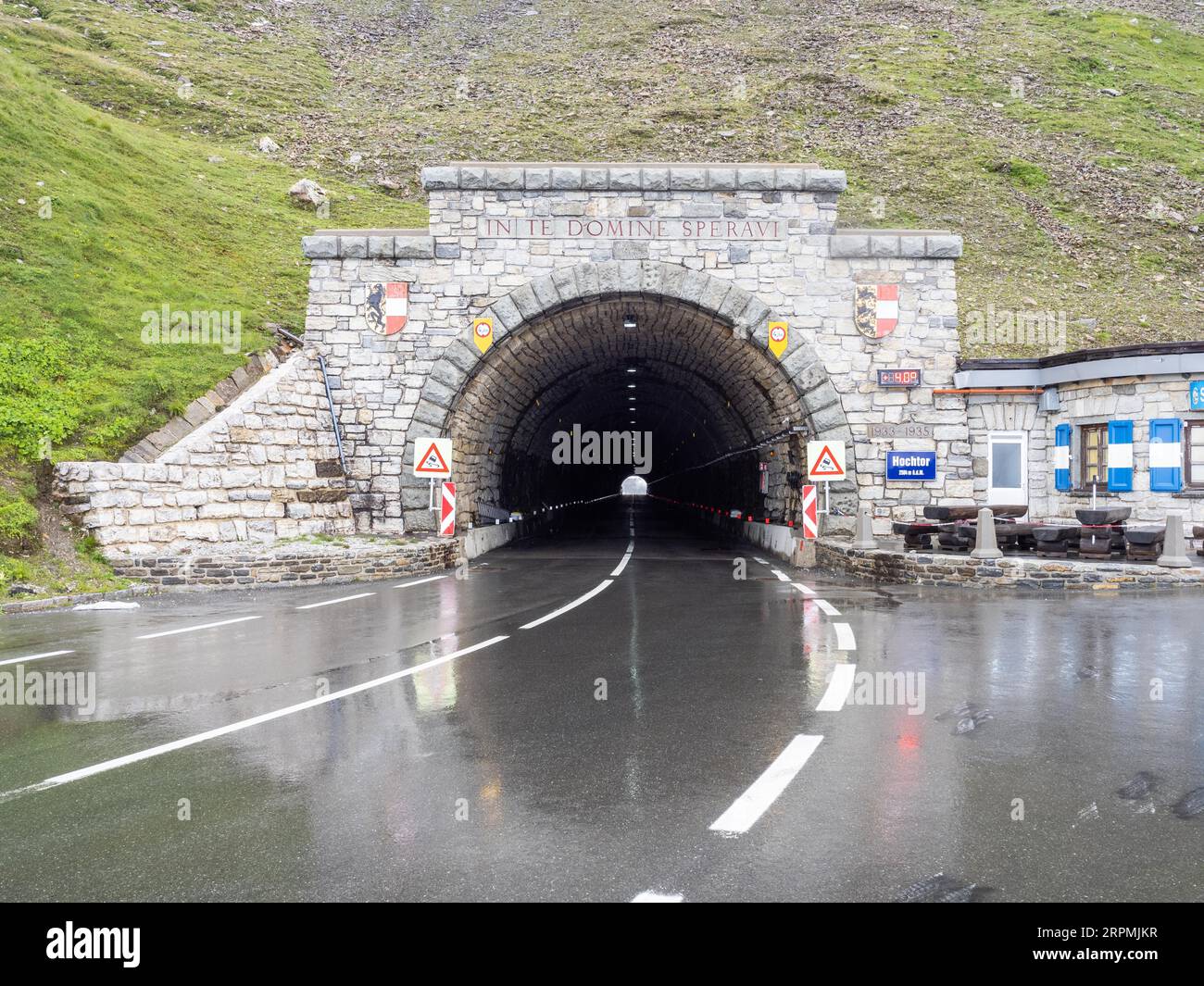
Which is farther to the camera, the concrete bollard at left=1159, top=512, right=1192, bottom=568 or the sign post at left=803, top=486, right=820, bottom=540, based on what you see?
the sign post at left=803, top=486, right=820, bottom=540

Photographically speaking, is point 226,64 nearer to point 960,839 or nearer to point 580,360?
point 580,360

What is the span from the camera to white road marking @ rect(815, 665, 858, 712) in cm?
607

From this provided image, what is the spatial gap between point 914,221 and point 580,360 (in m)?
19.0

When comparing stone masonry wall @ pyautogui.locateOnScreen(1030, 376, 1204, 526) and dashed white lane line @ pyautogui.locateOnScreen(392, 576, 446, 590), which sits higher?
stone masonry wall @ pyautogui.locateOnScreen(1030, 376, 1204, 526)

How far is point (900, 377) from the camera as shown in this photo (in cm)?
1856

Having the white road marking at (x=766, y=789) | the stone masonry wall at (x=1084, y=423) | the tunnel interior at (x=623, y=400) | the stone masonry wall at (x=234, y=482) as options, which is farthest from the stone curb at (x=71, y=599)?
the stone masonry wall at (x=1084, y=423)

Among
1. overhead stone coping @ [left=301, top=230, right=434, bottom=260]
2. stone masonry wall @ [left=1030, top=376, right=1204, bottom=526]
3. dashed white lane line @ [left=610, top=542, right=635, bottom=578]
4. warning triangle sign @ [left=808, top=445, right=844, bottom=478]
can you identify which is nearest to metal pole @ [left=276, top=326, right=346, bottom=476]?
overhead stone coping @ [left=301, top=230, right=434, bottom=260]

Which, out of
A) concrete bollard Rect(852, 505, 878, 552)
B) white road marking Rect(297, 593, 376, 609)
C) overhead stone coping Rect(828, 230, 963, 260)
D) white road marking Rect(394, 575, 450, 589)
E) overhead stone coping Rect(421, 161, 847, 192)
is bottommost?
white road marking Rect(394, 575, 450, 589)

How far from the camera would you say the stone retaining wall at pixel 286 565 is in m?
13.6

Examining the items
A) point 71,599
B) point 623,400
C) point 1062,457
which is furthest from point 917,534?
point 623,400

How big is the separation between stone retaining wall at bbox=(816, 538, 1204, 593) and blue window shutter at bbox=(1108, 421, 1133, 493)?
4.23 m

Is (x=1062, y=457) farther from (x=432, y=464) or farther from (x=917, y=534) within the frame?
(x=432, y=464)

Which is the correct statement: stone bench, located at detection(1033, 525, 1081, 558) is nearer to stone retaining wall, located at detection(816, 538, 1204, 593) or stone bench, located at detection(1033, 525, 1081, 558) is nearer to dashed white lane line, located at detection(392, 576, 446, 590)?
stone retaining wall, located at detection(816, 538, 1204, 593)
